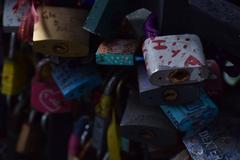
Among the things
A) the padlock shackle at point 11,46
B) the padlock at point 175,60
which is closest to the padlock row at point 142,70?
the padlock at point 175,60

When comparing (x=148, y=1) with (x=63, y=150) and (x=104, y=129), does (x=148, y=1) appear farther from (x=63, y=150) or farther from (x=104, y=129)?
(x=63, y=150)

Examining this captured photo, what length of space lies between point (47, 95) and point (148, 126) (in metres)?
0.44

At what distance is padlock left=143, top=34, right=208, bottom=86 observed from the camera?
0.93m

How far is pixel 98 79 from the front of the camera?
1256 mm

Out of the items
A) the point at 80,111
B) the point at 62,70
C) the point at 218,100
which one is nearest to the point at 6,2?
the point at 62,70

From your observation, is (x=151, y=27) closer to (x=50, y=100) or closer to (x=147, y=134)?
(x=147, y=134)

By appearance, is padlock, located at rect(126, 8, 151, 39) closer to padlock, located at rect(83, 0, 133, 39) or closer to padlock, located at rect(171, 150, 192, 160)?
padlock, located at rect(83, 0, 133, 39)

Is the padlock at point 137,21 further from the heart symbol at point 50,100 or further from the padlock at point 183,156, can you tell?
the heart symbol at point 50,100

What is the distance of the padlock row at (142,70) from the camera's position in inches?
38.4

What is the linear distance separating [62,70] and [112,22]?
27 cm

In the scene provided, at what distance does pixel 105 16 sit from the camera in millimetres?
1057

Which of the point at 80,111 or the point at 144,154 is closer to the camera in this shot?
the point at 144,154

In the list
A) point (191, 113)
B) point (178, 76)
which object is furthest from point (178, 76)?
point (191, 113)

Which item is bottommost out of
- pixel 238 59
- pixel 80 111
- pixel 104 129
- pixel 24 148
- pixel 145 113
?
pixel 24 148
